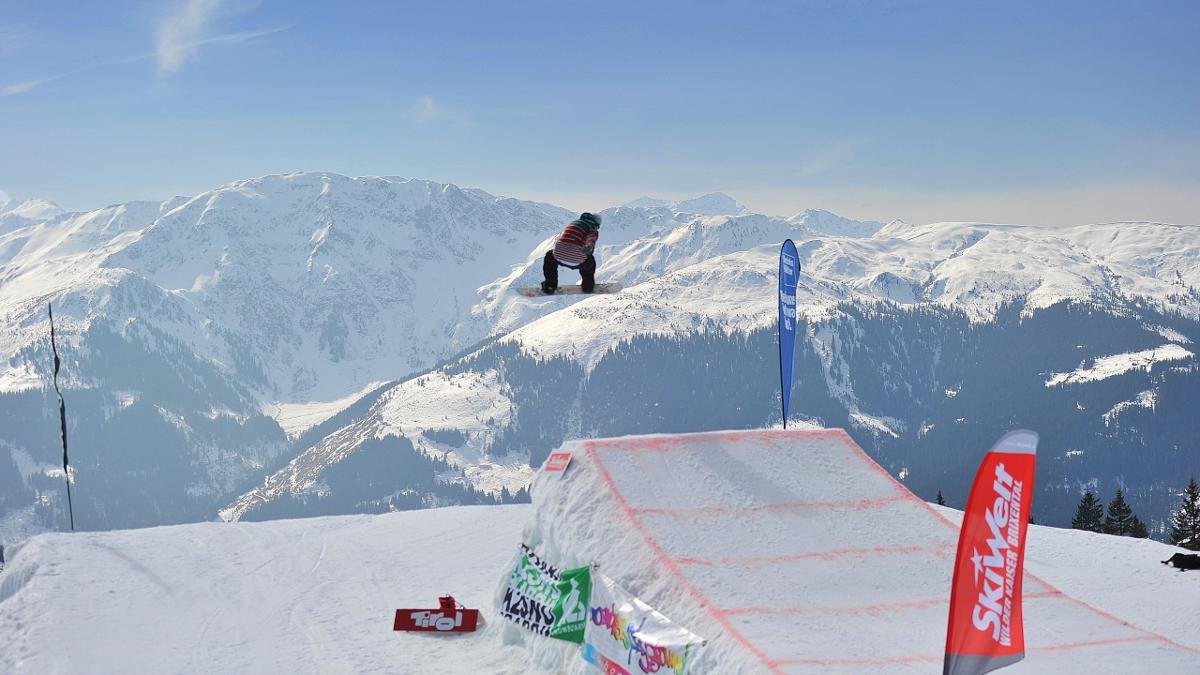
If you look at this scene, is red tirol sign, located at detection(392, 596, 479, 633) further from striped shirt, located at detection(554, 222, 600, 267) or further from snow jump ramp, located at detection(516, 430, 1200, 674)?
striped shirt, located at detection(554, 222, 600, 267)

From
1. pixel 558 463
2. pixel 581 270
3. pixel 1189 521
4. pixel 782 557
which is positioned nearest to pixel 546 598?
pixel 558 463

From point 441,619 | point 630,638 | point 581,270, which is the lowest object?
point 441,619

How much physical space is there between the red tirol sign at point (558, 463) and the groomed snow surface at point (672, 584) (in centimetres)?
31

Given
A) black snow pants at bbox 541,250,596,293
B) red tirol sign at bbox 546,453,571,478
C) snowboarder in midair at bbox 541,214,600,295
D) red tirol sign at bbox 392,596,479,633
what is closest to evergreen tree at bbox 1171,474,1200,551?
black snow pants at bbox 541,250,596,293

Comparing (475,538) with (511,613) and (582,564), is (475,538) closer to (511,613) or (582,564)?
(511,613)

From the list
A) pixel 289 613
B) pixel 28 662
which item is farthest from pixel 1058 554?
pixel 28 662

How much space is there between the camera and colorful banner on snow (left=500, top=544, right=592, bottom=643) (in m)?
22.8

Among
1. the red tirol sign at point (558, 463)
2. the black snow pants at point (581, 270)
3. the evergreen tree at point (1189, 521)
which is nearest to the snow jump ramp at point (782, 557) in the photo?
the red tirol sign at point (558, 463)

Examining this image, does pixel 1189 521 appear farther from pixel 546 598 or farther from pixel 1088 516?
pixel 546 598

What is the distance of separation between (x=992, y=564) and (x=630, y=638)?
346 inches

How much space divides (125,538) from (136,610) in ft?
28.4

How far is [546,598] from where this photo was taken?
2419cm

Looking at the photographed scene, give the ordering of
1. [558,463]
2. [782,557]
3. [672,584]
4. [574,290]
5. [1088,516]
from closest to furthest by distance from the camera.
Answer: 1. [672,584]
2. [782,557]
3. [558,463]
4. [574,290]
5. [1088,516]

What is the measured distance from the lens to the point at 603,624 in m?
21.7
